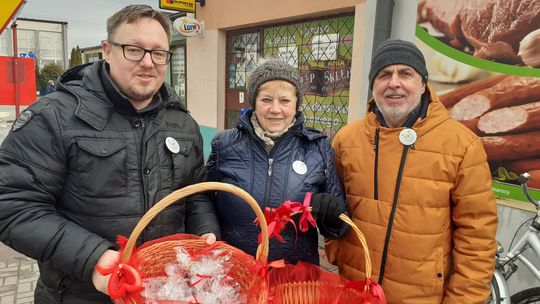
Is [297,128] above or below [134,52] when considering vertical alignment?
below

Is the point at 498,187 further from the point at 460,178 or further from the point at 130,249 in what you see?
the point at 130,249

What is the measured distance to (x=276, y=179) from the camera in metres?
1.82

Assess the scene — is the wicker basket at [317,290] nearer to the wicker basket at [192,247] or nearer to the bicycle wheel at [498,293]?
the wicker basket at [192,247]

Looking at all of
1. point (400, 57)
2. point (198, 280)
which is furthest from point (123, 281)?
point (400, 57)

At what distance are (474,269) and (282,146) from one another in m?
1.00

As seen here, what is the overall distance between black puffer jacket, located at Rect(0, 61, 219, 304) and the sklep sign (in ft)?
21.1

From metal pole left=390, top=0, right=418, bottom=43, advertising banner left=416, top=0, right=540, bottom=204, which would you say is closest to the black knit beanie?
advertising banner left=416, top=0, right=540, bottom=204

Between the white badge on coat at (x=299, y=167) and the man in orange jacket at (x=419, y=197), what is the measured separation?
0.90 ft

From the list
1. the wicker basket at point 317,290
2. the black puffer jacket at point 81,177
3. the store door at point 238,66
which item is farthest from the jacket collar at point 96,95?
the store door at point 238,66

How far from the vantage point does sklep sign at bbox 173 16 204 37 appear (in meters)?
7.71

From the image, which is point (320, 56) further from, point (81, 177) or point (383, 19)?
point (81, 177)

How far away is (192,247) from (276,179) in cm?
50

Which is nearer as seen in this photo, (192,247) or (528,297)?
(192,247)

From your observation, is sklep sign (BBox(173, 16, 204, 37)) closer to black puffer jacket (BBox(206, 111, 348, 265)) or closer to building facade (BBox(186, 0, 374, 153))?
building facade (BBox(186, 0, 374, 153))
